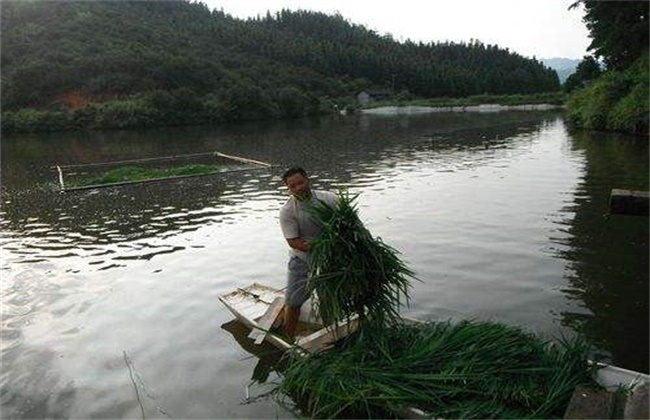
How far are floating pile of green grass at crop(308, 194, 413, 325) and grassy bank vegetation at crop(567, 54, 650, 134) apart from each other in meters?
30.3

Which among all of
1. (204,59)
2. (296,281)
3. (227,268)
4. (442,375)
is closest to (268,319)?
(296,281)

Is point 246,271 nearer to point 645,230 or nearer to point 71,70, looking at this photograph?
point 645,230

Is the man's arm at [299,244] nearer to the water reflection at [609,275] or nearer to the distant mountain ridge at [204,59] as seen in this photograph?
the water reflection at [609,275]

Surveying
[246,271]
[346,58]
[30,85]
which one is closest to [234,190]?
[246,271]

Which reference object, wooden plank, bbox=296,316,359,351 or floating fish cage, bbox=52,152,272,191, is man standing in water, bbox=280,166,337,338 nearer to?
wooden plank, bbox=296,316,359,351

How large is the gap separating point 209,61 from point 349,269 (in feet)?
321

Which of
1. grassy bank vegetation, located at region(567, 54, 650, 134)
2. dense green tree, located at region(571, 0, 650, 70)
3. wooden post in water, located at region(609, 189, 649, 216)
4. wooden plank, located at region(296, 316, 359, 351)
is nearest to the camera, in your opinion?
wooden plank, located at region(296, 316, 359, 351)

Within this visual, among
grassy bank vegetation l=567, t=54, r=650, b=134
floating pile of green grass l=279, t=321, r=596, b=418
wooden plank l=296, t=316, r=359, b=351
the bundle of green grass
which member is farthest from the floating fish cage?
grassy bank vegetation l=567, t=54, r=650, b=134

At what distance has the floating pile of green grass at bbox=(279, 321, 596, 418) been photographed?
506 centimetres

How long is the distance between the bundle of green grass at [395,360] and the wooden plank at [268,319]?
1.17 metres

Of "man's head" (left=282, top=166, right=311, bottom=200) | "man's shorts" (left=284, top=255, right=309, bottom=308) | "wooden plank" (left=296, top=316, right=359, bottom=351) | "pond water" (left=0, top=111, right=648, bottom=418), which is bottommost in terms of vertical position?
"pond water" (left=0, top=111, right=648, bottom=418)

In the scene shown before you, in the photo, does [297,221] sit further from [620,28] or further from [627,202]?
[620,28]

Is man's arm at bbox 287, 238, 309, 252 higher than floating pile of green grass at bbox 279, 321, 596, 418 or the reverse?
higher

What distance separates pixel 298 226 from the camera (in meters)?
6.69
